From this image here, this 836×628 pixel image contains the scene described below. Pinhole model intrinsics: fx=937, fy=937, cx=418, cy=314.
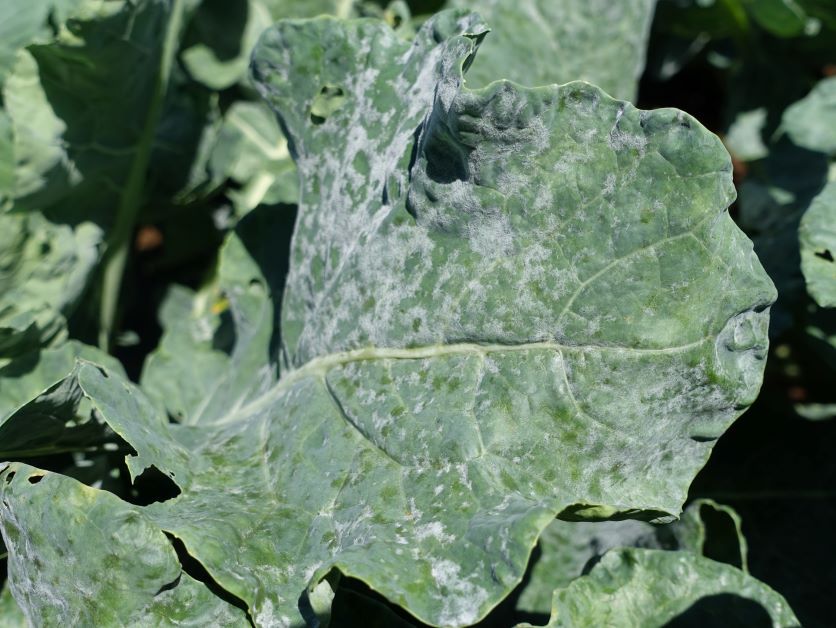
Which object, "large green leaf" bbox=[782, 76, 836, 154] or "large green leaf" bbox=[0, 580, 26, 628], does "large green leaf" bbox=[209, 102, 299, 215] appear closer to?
"large green leaf" bbox=[0, 580, 26, 628]

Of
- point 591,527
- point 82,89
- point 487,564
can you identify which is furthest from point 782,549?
point 82,89

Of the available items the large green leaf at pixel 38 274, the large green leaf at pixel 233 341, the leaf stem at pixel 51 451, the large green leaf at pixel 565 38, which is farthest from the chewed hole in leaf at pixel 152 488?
the large green leaf at pixel 565 38

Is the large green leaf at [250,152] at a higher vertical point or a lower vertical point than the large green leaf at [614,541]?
higher

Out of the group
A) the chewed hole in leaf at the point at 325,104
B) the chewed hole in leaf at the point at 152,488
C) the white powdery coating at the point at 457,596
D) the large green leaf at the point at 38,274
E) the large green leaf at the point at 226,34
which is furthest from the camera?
the large green leaf at the point at 226,34

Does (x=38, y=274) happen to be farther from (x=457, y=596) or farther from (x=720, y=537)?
(x=720, y=537)

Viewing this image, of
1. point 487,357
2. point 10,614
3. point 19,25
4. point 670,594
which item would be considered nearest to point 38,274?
point 19,25

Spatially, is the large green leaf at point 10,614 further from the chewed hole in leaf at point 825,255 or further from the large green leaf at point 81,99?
the chewed hole in leaf at point 825,255

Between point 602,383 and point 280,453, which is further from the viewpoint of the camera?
point 280,453

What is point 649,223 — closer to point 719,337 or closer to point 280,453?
point 719,337
